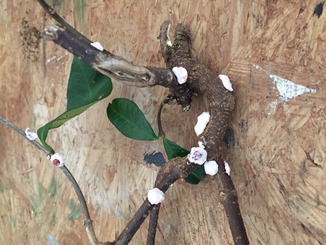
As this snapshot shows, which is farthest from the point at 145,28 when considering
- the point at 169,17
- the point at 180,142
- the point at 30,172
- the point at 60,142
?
the point at 30,172

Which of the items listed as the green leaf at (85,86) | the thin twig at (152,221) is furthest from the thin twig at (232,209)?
the green leaf at (85,86)

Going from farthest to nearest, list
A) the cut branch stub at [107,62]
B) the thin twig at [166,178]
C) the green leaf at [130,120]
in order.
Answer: the green leaf at [130,120], the thin twig at [166,178], the cut branch stub at [107,62]

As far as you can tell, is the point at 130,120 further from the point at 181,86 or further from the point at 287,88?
the point at 287,88

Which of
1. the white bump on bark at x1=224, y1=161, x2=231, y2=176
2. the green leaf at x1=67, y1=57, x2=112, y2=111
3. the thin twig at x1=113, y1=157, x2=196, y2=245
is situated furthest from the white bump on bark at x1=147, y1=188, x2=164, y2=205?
the green leaf at x1=67, y1=57, x2=112, y2=111

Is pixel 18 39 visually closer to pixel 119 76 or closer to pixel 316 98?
pixel 119 76

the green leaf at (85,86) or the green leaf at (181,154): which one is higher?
the green leaf at (85,86)

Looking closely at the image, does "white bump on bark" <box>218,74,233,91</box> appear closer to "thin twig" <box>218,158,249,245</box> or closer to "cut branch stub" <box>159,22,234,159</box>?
"cut branch stub" <box>159,22,234,159</box>

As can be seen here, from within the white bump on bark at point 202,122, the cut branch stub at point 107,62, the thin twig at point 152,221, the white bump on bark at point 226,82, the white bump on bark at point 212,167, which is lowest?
the thin twig at point 152,221

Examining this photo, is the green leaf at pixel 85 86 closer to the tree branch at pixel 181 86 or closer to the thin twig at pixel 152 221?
the tree branch at pixel 181 86
